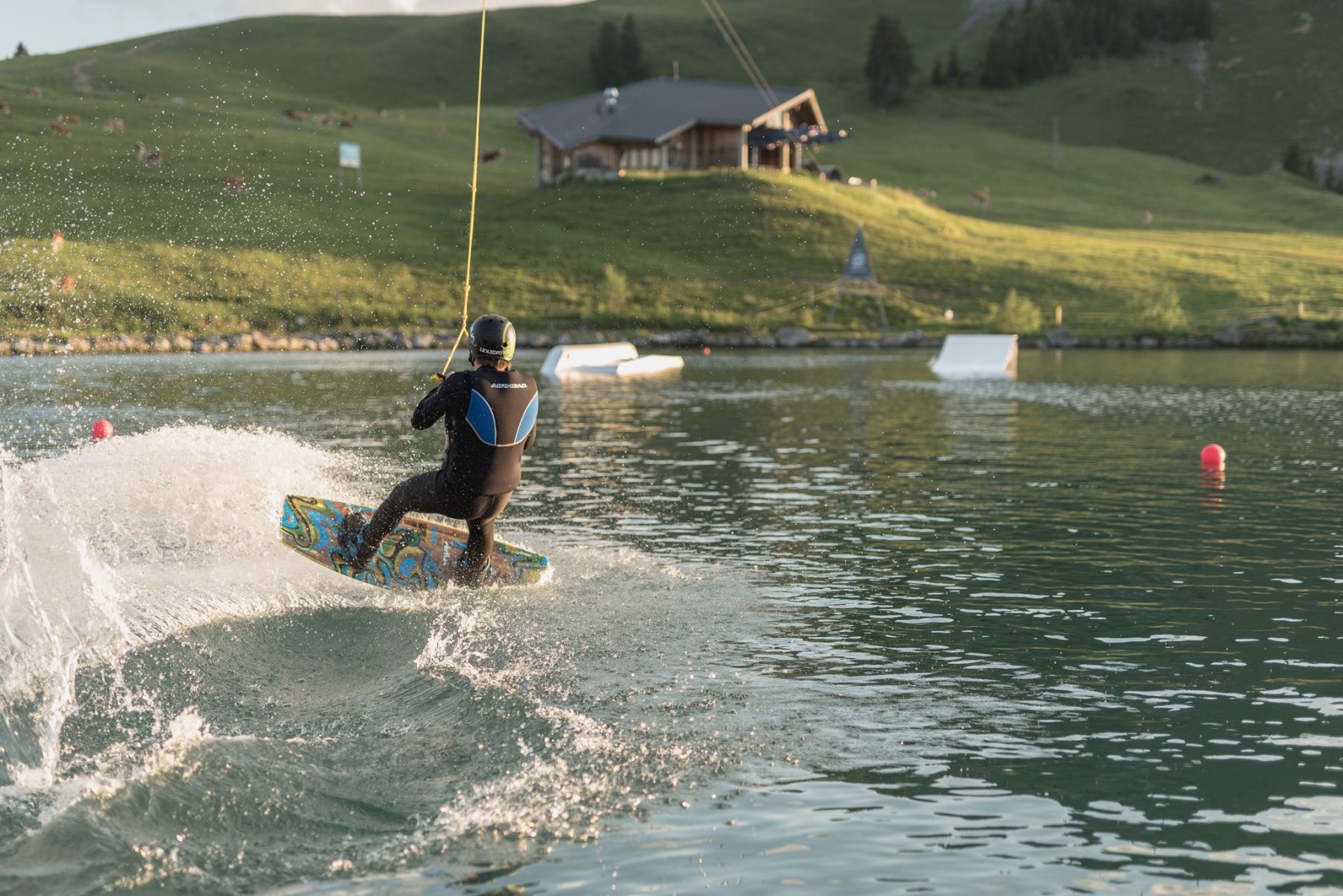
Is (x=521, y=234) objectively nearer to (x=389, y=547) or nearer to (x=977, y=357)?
(x=977, y=357)

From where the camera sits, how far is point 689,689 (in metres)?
12.3

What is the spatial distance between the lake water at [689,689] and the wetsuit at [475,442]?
1.20m

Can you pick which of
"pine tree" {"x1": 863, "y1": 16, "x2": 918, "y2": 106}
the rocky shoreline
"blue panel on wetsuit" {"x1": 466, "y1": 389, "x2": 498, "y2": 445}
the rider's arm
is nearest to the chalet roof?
the rocky shoreline

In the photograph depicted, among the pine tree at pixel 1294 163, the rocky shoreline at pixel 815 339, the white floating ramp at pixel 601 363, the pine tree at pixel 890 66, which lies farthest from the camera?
the pine tree at pixel 890 66

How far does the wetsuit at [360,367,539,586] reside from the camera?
14586mm

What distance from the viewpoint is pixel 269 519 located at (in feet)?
63.1

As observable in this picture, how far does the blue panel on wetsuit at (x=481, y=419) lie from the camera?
14641 mm

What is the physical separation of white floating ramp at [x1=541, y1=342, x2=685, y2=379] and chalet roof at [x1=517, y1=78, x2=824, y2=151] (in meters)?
57.8

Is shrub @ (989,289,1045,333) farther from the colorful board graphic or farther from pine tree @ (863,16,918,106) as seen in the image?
pine tree @ (863,16,918,106)

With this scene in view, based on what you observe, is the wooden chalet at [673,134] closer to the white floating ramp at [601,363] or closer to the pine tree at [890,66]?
the white floating ramp at [601,363]

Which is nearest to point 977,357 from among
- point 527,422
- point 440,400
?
point 527,422

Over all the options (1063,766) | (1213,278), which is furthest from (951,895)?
(1213,278)

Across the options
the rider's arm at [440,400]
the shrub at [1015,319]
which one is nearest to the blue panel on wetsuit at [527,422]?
the rider's arm at [440,400]

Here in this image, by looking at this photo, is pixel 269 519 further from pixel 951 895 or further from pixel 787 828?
pixel 951 895
